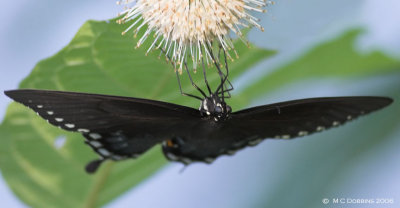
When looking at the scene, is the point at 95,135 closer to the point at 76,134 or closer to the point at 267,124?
the point at 76,134

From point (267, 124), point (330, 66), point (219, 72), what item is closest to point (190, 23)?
point (219, 72)

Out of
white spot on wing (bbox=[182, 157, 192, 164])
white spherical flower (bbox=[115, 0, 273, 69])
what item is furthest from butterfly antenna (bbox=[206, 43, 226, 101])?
white spot on wing (bbox=[182, 157, 192, 164])

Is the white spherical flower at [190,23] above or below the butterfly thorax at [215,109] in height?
above

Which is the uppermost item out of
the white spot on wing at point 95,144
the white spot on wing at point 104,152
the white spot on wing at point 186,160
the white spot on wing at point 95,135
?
the white spot on wing at point 95,135

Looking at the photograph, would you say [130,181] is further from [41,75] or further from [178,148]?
[41,75]

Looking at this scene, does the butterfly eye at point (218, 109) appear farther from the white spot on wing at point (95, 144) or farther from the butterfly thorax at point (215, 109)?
the white spot on wing at point (95, 144)

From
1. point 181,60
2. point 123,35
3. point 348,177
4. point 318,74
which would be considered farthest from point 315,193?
point 123,35

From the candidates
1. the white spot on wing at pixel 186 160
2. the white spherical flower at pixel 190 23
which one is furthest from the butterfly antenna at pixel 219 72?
the white spot on wing at pixel 186 160
